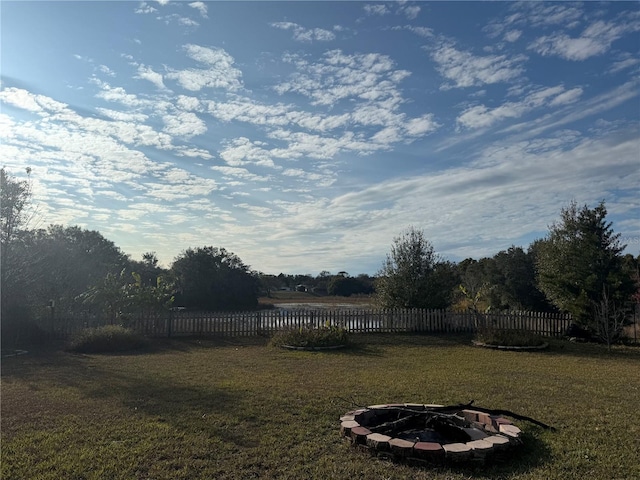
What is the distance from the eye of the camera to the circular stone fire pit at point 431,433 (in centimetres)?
432

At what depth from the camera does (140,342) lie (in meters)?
14.6

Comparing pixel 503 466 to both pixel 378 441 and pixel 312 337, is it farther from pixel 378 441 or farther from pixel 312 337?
pixel 312 337

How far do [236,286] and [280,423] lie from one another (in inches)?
1350

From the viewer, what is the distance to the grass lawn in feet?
14.1

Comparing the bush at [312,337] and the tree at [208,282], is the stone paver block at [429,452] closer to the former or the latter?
the bush at [312,337]

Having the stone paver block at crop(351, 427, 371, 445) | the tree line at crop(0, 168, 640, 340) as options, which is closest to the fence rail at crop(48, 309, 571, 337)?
the tree line at crop(0, 168, 640, 340)

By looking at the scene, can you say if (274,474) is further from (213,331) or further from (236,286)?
(236,286)

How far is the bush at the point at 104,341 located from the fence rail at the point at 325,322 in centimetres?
271

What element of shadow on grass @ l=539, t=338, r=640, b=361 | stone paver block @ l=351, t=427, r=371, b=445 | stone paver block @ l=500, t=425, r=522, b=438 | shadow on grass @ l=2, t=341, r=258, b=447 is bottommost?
shadow on grass @ l=539, t=338, r=640, b=361

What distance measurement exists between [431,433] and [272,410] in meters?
2.33

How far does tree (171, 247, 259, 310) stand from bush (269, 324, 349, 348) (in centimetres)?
2356

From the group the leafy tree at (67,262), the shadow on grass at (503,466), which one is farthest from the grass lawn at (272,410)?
the leafy tree at (67,262)

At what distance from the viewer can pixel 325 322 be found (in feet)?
54.0

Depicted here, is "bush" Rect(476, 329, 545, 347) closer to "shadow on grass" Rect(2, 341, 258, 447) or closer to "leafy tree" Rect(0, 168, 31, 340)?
"shadow on grass" Rect(2, 341, 258, 447)
